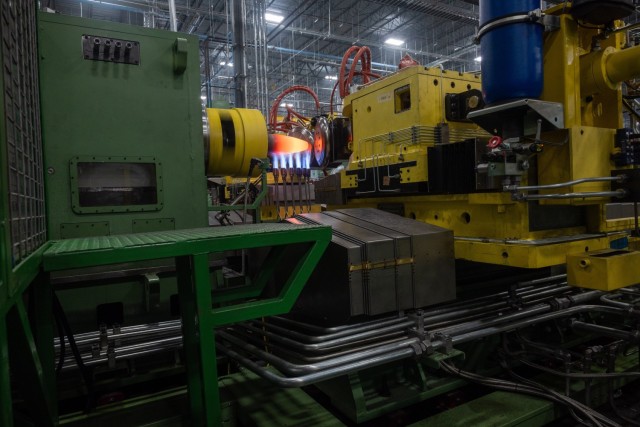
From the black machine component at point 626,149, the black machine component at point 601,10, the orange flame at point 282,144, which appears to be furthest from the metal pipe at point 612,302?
the orange flame at point 282,144

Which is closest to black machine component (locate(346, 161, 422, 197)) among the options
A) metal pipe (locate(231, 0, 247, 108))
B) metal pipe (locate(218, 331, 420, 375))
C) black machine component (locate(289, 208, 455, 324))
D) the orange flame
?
black machine component (locate(289, 208, 455, 324))

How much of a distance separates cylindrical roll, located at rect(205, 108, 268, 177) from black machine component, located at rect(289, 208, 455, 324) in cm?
108

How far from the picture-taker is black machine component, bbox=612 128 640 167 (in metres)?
2.49

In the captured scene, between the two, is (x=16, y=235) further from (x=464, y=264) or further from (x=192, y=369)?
(x=464, y=264)

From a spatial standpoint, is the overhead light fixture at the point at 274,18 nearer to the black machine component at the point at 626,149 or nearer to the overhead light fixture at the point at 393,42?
the overhead light fixture at the point at 393,42

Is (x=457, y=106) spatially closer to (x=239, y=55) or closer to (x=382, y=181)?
(x=382, y=181)

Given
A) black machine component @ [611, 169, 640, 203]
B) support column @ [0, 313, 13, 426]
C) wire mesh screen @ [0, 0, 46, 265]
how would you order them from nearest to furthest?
support column @ [0, 313, 13, 426] < wire mesh screen @ [0, 0, 46, 265] < black machine component @ [611, 169, 640, 203]

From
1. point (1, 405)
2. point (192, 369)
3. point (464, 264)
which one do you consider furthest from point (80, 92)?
point (464, 264)

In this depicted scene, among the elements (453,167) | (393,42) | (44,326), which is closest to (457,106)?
(453,167)

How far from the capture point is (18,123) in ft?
3.88

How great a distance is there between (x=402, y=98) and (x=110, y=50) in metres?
2.07

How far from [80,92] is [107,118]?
19 centimetres

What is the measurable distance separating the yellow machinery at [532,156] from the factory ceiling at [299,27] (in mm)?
2870

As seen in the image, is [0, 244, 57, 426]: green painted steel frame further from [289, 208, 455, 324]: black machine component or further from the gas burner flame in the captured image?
the gas burner flame
